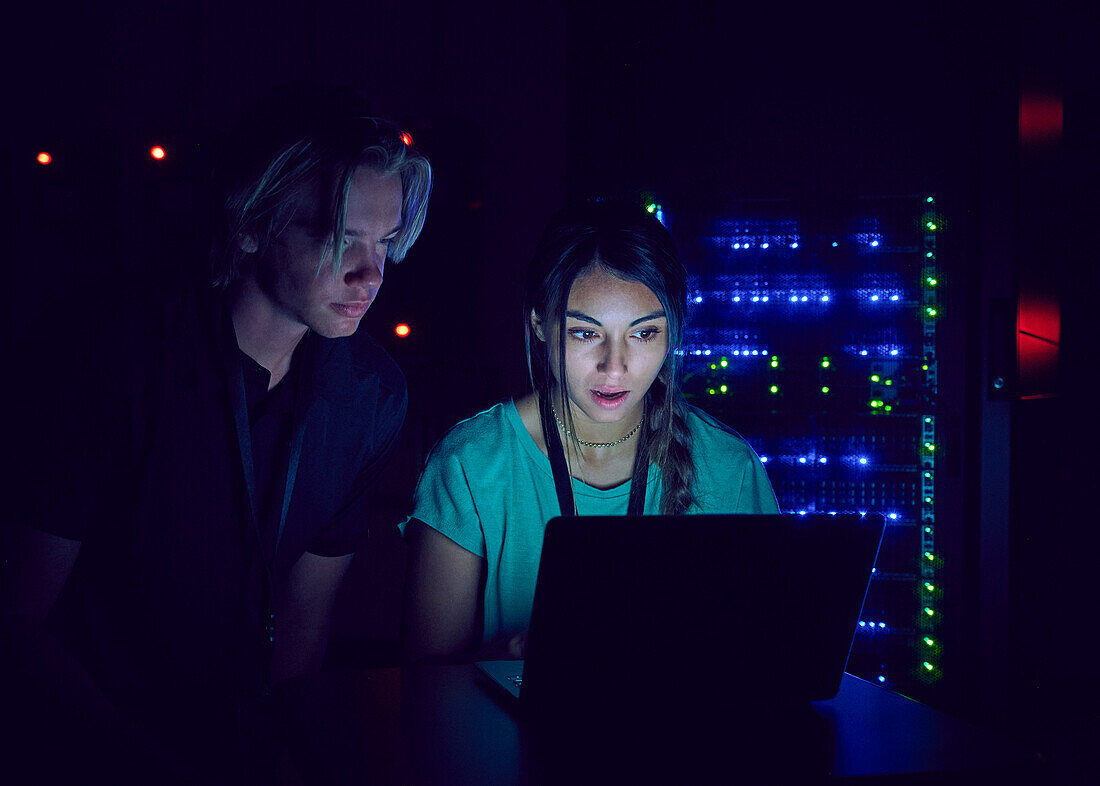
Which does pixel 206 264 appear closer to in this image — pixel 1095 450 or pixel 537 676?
pixel 537 676

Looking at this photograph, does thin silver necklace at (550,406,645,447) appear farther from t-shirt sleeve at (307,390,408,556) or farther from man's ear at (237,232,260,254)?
man's ear at (237,232,260,254)

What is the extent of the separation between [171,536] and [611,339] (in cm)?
102

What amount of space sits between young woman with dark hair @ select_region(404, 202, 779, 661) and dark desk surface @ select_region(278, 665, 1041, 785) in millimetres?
636

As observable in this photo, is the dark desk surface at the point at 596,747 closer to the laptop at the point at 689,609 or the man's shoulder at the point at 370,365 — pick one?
the laptop at the point at 689,609

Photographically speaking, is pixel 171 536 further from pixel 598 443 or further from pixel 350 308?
pixel 598 443

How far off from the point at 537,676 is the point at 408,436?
2.70 m

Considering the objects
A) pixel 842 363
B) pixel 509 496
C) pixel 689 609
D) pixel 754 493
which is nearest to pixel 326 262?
pixel 509 496

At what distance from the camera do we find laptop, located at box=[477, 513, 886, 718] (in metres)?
0.92

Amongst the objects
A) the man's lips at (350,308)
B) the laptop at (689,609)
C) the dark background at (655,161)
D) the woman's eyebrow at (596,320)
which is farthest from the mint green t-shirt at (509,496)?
the dark background at (655,161)

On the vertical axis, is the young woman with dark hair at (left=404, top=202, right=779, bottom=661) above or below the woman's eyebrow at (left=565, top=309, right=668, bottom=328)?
below

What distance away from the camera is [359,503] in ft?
6.07

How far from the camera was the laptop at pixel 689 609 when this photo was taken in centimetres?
92

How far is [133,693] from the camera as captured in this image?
159 centimetres

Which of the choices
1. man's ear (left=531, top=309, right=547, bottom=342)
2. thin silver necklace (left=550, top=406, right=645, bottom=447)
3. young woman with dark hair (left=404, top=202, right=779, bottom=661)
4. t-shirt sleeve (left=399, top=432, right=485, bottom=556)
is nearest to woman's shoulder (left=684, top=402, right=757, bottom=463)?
young woman with dark hair (left=404, top=202, right=779, bottom=661)
